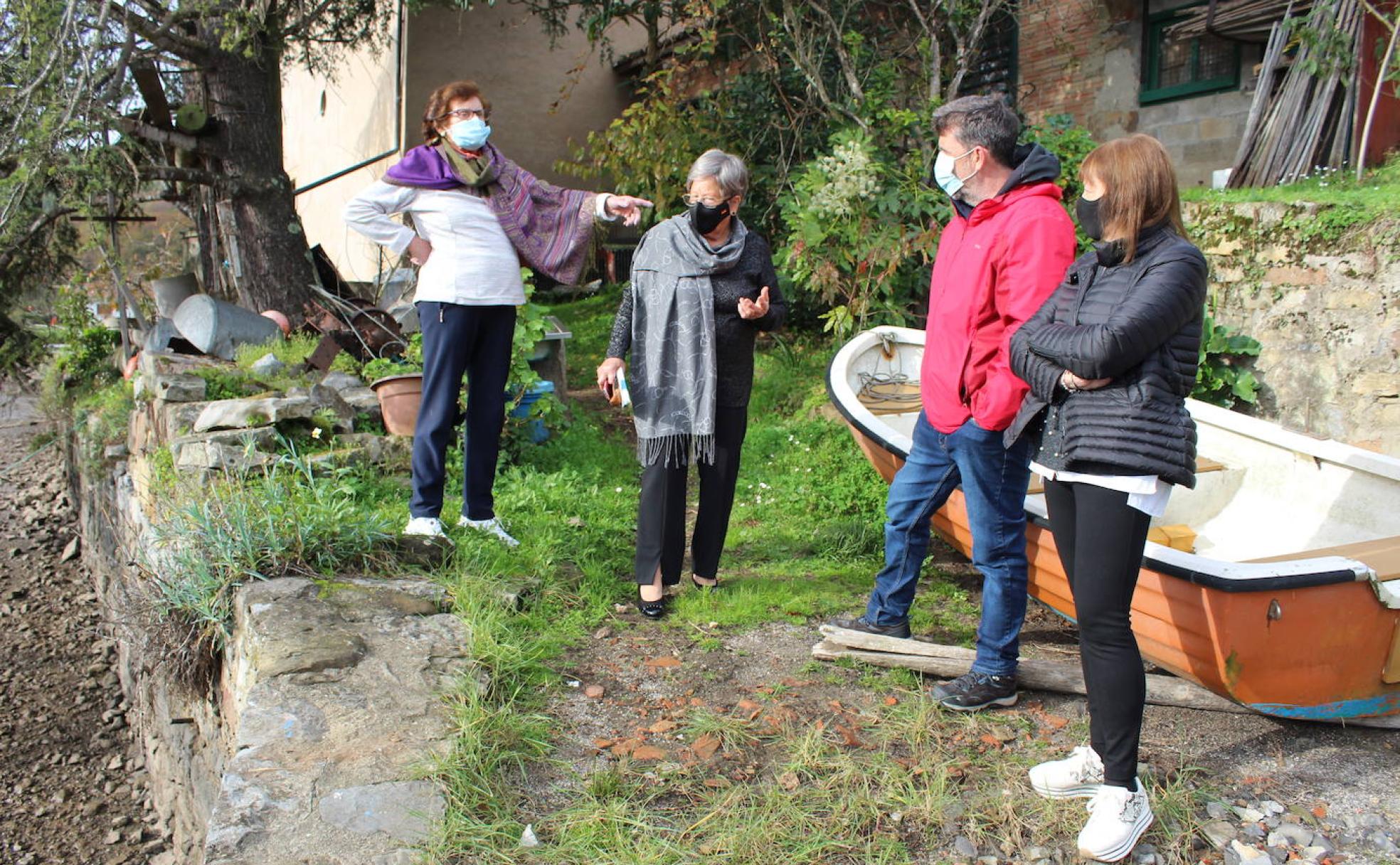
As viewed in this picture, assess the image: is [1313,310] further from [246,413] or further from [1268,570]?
[246,413]

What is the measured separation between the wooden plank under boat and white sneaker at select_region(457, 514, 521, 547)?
171cm

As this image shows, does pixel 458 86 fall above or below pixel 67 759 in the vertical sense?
above

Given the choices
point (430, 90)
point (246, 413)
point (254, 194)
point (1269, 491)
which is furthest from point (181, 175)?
point (1269, 491)

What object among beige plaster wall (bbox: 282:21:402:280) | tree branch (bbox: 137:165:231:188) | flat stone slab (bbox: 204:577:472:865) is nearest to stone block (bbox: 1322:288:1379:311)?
flat stone slab (bbox: 204:577:472:865)

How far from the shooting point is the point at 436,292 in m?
4.07

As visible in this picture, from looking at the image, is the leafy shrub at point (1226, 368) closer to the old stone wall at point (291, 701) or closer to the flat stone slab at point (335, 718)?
the old stone wall at point (291, 701)

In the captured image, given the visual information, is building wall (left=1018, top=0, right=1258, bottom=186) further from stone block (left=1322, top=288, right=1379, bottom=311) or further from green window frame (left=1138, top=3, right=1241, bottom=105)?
stone block (left=1322, top=288, right=1379, bottom=311)

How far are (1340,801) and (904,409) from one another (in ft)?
10.0

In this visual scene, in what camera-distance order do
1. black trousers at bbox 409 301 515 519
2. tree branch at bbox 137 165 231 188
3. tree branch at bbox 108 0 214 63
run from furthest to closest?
tree branch at bbox 137 165 231 188 < tree branch at bbox 108 0 214 63 < black trousers at bbox 409 301 515 519

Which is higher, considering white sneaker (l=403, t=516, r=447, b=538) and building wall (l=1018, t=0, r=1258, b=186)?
building wall (l=1018, t=0, r=1258, b=186)

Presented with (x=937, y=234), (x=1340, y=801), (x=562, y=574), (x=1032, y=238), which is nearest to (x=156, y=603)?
(x=562, y=574)

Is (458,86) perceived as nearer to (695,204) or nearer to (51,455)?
(695,204)

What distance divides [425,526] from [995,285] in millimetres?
2559

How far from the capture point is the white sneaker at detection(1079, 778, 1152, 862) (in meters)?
2.50
